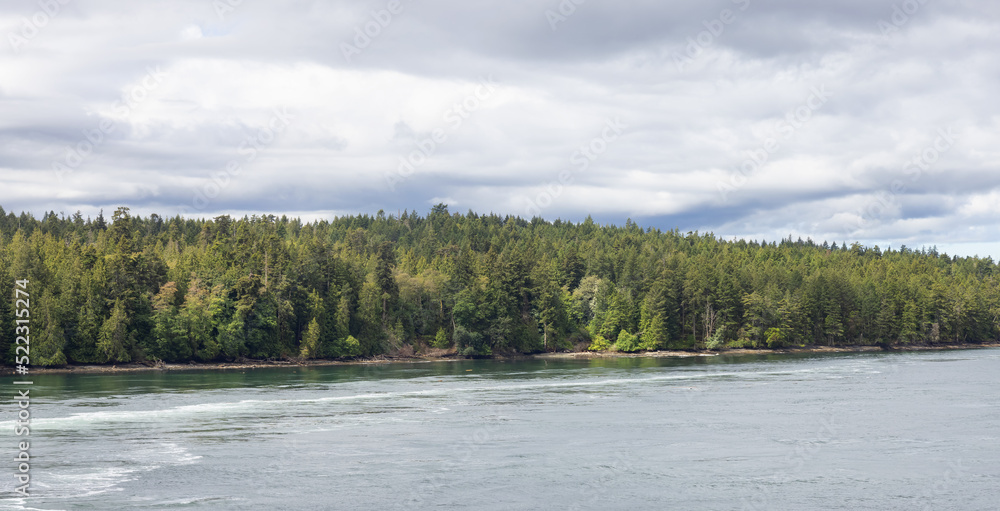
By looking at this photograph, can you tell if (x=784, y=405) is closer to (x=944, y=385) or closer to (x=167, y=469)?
(x=944, y=385)

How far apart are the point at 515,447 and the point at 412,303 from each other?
4276 inches

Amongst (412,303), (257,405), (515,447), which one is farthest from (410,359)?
(515,447)

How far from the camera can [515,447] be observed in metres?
42.9

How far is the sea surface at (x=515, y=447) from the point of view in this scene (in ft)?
105

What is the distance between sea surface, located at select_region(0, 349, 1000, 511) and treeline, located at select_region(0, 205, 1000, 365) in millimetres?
39063

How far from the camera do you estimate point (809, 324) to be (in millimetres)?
166250

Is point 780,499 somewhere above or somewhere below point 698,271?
below

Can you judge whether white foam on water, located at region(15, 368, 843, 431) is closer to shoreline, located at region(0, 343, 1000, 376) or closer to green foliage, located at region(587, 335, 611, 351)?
shoreline, located at region(0, 343, 1000, 376)

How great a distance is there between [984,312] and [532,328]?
4361 inches

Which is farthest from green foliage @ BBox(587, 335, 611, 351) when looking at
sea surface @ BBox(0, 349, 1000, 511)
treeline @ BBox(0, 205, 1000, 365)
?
sea surface @ BBox(0, 349, 1000, 511)

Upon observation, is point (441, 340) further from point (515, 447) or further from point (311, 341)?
point (515, 447)

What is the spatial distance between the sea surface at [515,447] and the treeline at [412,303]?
39.1m

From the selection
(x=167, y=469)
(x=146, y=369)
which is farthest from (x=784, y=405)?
(x=146, y=369)

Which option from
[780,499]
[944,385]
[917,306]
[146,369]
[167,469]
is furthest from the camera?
[917,306]
